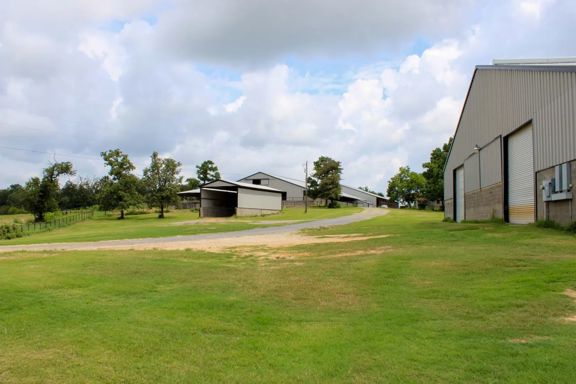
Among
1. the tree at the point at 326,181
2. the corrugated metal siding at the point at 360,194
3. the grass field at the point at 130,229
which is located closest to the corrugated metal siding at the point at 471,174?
the grass field at the point at 130,229

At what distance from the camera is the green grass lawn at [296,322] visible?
5246 mm

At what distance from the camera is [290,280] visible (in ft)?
35.3

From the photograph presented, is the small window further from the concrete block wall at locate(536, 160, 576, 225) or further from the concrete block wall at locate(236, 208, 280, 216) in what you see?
the concrete block wall at locate(236, 208, 280, 216)

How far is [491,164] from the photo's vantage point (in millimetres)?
26594

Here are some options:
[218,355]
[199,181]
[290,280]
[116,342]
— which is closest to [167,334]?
[116,342]

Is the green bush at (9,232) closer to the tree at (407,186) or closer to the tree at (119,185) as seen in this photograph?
the tree at (119,185)

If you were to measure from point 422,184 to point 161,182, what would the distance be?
55.6 metres

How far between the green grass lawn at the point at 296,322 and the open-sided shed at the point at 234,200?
162ft

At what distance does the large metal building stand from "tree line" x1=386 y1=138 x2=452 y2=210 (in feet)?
186

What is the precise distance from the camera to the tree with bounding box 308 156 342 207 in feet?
273

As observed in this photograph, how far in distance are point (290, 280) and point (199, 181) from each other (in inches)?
3946

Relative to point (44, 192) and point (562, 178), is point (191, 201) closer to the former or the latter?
point (44, 192)

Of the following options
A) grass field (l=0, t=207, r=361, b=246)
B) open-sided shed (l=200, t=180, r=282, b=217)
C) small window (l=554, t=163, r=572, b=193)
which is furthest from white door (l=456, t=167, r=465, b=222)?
open-sided shed (l=200, t=180, r=282, b=217)

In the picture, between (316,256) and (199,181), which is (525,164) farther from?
(199,181)
